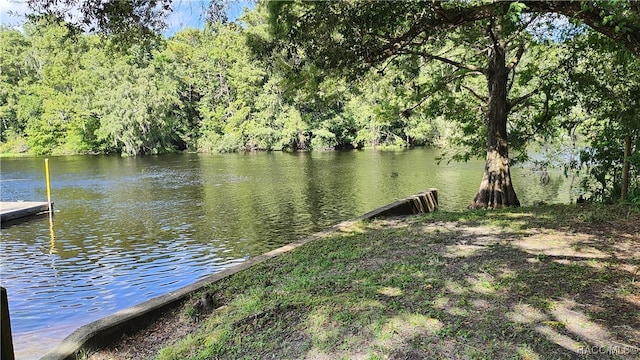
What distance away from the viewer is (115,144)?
2000 inches

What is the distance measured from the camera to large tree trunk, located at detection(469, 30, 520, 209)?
9.94 m

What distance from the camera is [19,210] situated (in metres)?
16.0

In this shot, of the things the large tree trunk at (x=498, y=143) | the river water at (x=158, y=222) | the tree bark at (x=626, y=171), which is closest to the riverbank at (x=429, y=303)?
the tree bark at (x=626, y=171)

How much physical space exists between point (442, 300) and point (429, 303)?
0.13 metres

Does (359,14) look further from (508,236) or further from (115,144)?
(115,144)

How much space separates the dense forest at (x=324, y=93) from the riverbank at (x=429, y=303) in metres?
2.52

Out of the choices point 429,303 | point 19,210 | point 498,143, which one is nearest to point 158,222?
point 19,210

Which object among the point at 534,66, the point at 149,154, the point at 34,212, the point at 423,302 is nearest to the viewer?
the point at 423,302

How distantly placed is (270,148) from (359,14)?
4698 centimetres

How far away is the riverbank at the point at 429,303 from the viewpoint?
3135mm

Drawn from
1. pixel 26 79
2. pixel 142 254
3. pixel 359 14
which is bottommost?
pixel 142 254

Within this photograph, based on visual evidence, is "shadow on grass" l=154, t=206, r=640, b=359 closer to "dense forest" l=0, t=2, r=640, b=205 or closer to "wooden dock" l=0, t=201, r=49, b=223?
"dense forest" l=0, t=2, r=640, b=205

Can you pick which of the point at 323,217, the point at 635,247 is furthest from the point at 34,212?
the point at 635,247

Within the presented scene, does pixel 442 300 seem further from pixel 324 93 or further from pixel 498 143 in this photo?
pixel 324 93
